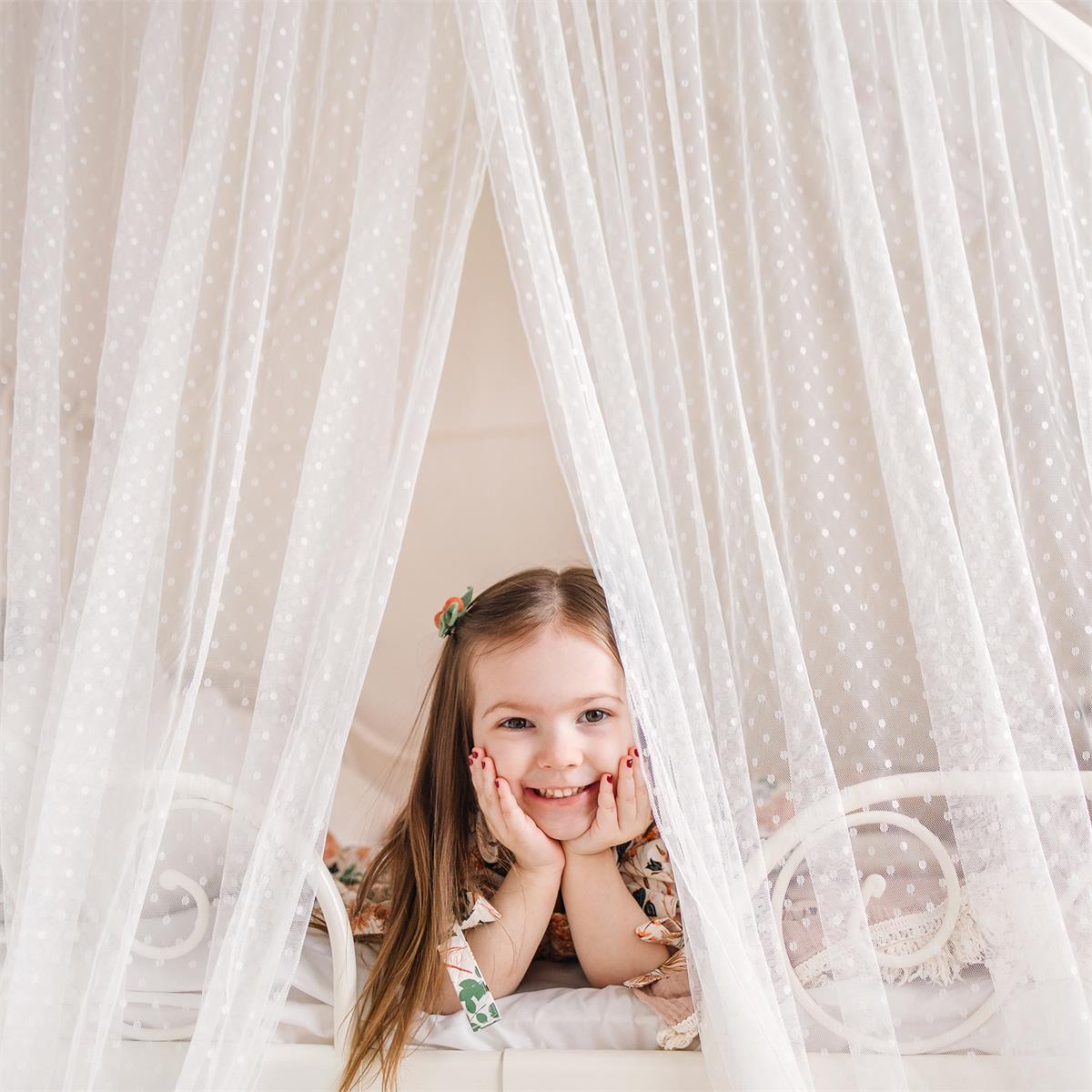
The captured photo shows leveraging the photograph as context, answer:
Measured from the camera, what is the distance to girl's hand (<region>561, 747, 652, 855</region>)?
4.78 feet

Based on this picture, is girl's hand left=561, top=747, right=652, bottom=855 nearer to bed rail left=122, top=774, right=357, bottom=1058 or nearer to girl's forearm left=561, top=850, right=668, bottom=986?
girl's forearm left=561, top=850, right=668, bottom=986

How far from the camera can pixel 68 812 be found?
3.99 ft

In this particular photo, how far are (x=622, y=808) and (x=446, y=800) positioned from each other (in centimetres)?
29

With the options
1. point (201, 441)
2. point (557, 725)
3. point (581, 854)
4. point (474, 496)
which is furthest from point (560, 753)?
point (474, 496)

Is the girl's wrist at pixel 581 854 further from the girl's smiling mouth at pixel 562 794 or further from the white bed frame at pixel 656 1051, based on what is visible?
the white bed frame at pixel 656 1051

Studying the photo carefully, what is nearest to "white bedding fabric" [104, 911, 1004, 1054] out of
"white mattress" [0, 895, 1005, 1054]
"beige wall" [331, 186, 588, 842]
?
"white mattress" [0, 895, 1005, 1054]

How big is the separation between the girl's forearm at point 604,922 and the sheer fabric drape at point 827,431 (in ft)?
1.14

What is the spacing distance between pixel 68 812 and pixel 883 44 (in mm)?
1402

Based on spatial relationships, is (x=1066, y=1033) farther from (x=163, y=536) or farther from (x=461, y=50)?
(x=461, y=50)

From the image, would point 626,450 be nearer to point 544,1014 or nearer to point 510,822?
point 510,822

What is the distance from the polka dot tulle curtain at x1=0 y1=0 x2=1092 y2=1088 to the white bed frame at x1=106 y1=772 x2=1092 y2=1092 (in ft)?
0.04

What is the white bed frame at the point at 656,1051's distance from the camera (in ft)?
3.75

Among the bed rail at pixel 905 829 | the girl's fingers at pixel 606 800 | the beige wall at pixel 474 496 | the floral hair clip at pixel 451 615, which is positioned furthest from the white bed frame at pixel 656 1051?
the beige wall at pixel 474 496

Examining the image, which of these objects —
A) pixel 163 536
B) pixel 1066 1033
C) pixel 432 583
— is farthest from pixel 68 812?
pixel 432 583
